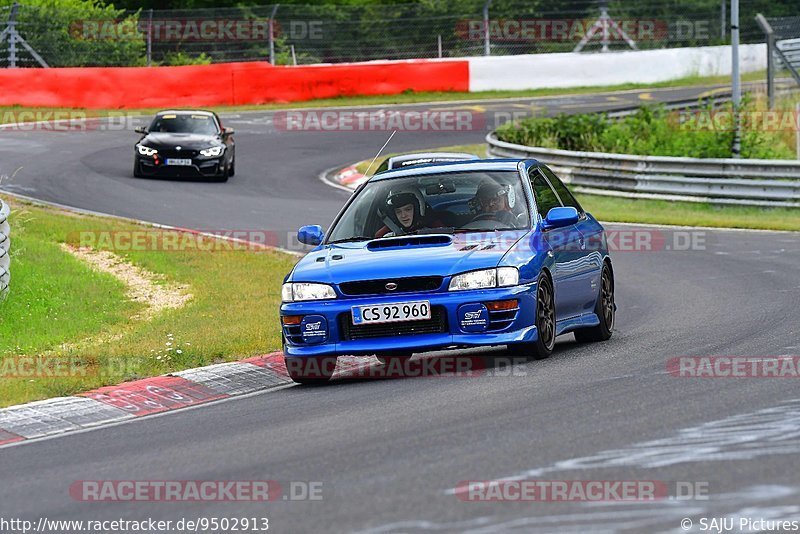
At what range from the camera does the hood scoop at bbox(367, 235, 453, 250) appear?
1051cm

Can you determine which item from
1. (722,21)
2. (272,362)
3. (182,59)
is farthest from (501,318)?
(722,21)

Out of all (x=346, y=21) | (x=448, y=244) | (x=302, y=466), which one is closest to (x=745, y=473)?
(x=302, y=466)

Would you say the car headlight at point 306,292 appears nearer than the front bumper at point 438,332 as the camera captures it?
No

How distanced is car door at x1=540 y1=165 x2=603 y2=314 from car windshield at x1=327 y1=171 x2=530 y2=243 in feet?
2.49

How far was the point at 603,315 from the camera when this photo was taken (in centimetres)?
1203

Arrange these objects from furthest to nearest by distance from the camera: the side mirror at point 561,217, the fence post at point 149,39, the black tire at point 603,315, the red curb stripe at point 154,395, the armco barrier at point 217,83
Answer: the fence post at point 149,39, the armco barrier at point 217,83, the black tire at point 603,315, the side mirror at point 561,217, the red curb stripe at point 154,395

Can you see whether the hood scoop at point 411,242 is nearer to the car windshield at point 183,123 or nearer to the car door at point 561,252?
the car door at point 561,252

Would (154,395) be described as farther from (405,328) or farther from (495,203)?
(495,203)

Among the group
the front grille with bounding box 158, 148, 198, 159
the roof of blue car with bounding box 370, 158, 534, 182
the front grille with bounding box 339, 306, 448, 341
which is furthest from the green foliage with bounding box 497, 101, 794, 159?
the front grille with bounding box 339, 306, 448, 341

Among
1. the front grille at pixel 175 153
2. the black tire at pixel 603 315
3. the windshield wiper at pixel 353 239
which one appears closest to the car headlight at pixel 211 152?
the front grille at pixel 175 153

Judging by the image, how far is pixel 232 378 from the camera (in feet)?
35.4

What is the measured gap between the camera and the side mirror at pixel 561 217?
1084 cm

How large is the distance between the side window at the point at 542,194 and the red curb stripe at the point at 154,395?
2870mm

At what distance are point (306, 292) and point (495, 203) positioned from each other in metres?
1.74
